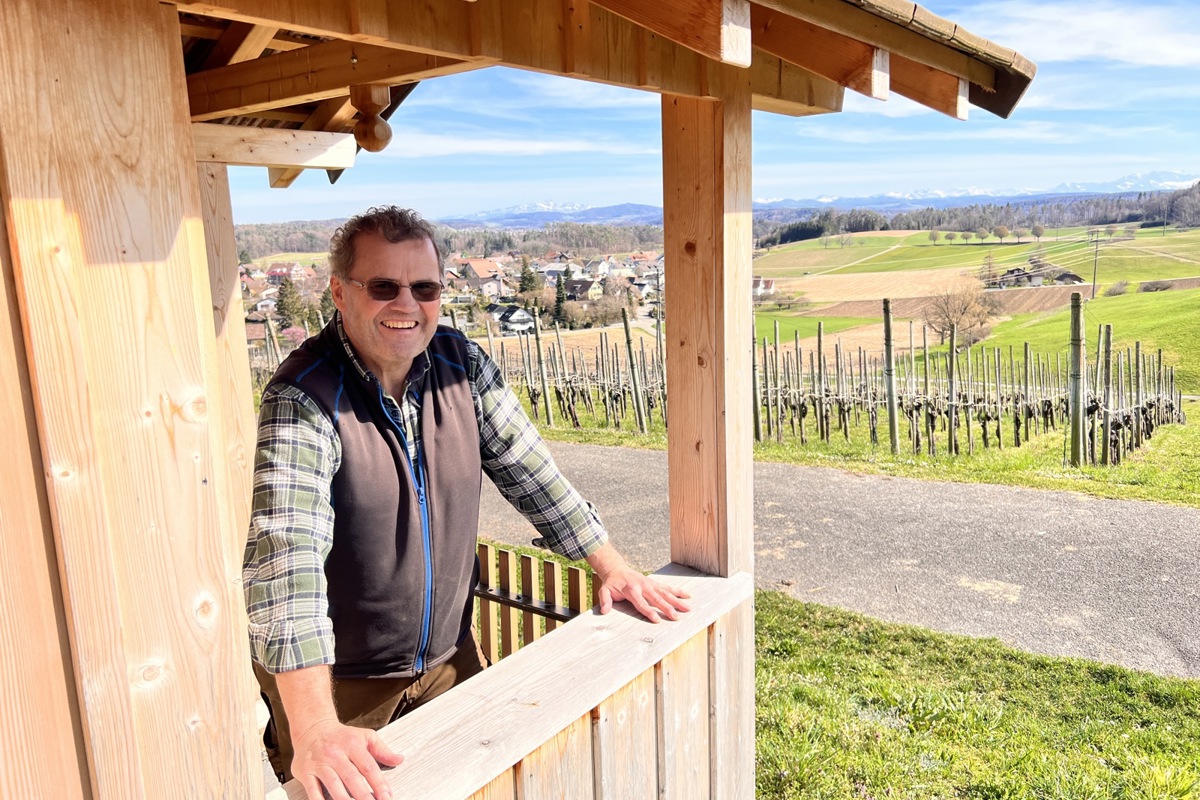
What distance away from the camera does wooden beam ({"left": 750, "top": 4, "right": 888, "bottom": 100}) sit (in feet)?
7.12

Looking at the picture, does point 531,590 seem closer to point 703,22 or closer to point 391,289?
point 391,289

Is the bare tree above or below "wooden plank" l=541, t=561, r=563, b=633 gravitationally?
below

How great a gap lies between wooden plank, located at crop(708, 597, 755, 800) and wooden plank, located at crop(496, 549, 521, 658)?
1.34m

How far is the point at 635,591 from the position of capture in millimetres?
2518

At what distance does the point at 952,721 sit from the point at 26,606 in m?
4.82

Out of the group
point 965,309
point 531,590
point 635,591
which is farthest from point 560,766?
point 965,309

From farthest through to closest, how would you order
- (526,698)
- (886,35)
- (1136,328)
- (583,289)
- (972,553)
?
(583,289) → (1136,328) → (972,553) → (886,35) → (526,698)

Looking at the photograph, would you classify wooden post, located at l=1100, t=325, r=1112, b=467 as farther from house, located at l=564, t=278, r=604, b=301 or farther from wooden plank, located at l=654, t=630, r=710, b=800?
house, located at l=564, t=278, r=604, b=301

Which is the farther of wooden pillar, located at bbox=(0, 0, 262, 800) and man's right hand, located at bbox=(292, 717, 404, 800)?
man's right hand, located at bbox=(292, 717, 404, 800)

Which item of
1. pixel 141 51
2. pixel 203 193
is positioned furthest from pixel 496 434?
pixel 203 193

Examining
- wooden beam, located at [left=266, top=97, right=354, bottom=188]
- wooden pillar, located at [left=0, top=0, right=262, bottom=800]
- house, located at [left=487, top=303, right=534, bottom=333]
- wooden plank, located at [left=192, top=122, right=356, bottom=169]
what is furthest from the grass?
house, located at [left=487, top=303, right=534, bottom=333]

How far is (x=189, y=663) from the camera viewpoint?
→ 4.33 ft

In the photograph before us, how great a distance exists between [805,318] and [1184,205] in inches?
2582

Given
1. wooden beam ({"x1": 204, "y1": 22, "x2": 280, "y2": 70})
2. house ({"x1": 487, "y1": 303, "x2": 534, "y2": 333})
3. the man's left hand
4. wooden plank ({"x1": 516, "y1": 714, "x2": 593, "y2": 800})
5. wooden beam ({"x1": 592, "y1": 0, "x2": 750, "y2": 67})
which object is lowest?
house ({"x1": 487, "y1": 303, "x2": 534, "y2": 333})
